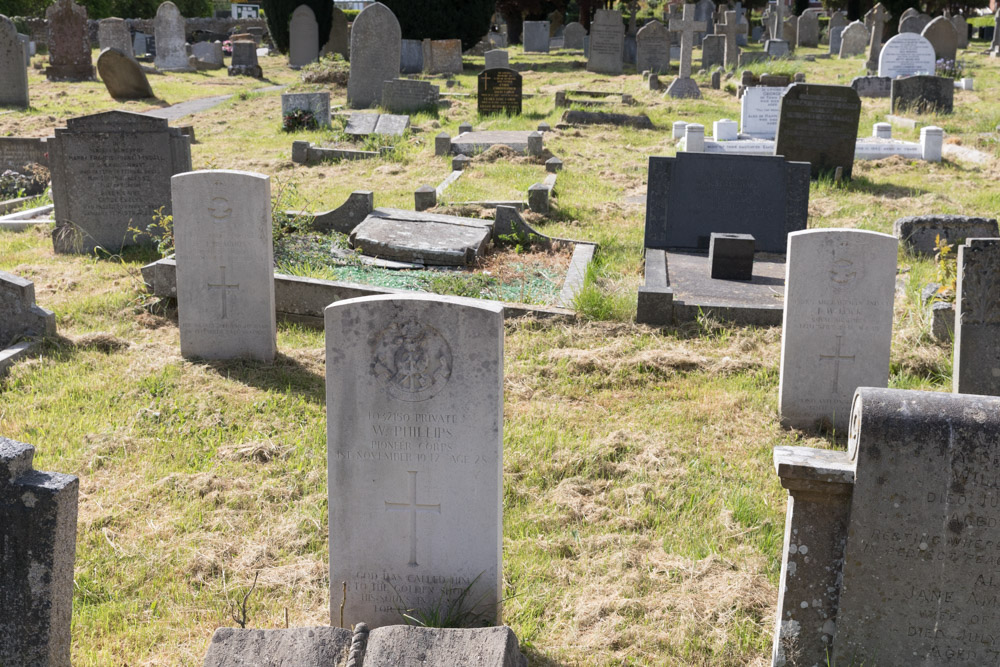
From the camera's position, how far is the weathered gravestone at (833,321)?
5.79m

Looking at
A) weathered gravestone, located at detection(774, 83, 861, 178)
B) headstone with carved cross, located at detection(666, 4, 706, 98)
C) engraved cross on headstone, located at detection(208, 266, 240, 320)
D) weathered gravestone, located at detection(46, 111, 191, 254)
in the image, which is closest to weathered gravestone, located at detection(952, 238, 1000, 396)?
engraved cross on headstone, located at detection(208, 266, 240, 320)

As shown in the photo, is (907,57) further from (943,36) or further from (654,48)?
(654,48)

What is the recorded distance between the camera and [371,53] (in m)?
21.9

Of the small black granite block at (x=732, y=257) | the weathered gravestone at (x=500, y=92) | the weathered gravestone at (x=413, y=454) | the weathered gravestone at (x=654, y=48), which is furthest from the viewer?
the weathered gravestone at (x=654, y=48)

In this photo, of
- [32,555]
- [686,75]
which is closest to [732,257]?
[32,555]

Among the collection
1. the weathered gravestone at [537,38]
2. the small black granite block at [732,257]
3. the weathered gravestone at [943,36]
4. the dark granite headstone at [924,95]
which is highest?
the weathered gravestone at [537,38]

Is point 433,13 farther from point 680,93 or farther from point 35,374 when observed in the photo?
point 35,374

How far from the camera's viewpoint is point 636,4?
164ft

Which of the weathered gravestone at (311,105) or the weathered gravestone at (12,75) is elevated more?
the weathered gravestone at (12,75)

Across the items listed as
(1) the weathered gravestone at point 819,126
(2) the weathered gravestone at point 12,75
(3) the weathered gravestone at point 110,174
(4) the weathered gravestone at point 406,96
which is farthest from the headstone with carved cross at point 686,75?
(3) the weathered gravestone at point 110,174

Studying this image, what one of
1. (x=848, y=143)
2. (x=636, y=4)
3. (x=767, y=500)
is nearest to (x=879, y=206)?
(x=848, y=143)

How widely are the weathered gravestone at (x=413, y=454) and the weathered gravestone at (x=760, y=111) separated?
48.7 ft

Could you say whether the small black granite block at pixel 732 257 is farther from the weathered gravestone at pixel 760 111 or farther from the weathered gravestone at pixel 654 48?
the weathered gravestone at pixel 654 48

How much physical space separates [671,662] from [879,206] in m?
9.71
